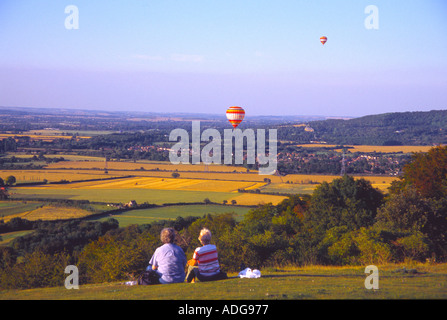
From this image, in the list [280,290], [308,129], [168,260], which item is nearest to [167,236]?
[168,260]

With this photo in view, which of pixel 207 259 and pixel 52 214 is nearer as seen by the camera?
pixel 207 259

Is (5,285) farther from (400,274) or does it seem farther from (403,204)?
(403,204)

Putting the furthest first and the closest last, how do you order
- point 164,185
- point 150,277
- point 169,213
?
point 164,185 → point 169,213 → point 150,277

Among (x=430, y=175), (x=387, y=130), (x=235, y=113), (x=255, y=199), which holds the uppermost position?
(x=235, y=113)

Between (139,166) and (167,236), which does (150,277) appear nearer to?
(167,236)

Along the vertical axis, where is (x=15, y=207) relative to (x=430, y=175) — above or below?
below

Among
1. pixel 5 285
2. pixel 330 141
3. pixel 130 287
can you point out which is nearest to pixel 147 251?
pixel 5 285

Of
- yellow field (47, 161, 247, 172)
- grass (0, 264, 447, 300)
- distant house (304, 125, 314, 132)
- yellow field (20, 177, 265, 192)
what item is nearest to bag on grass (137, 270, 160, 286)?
grass (0, 264, 447, 300)
